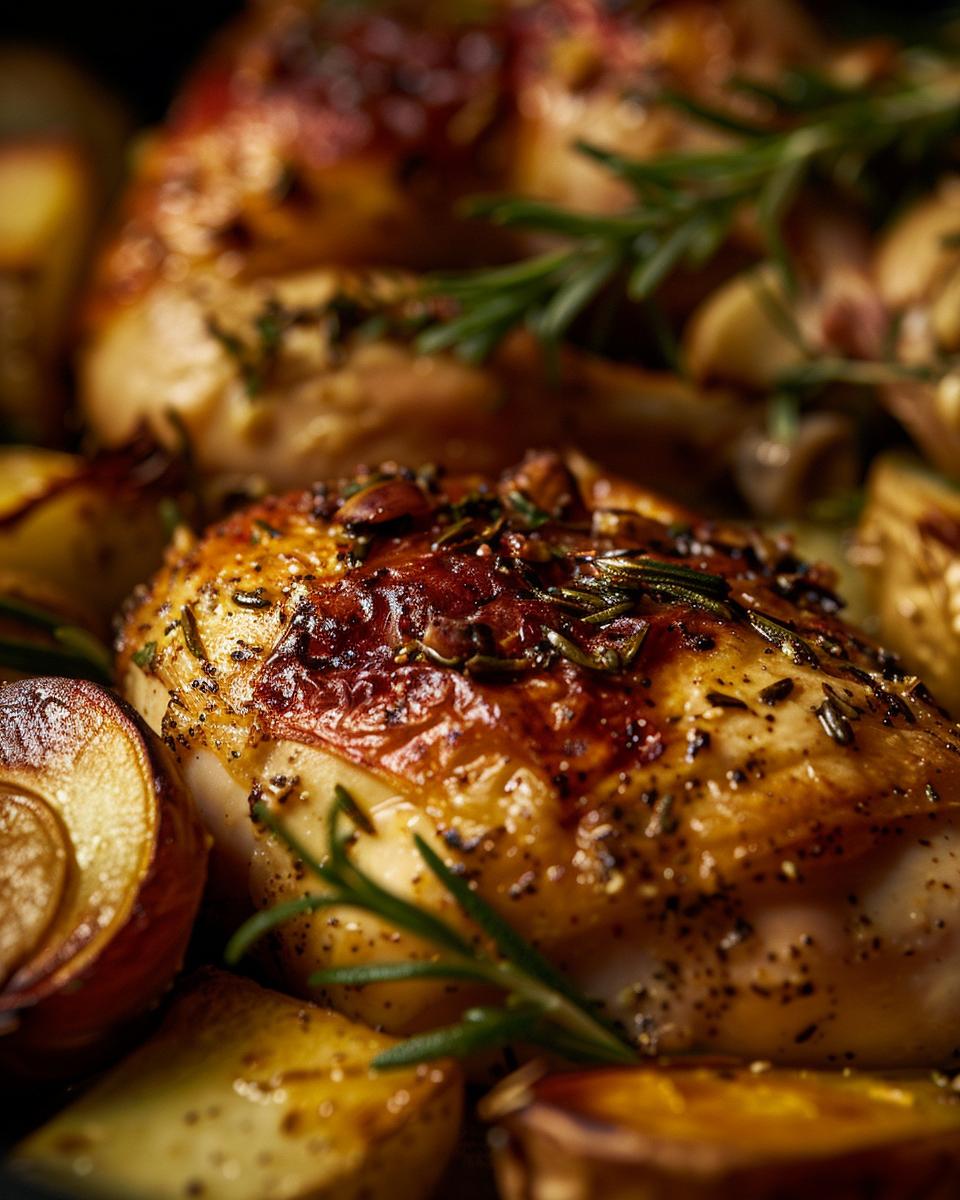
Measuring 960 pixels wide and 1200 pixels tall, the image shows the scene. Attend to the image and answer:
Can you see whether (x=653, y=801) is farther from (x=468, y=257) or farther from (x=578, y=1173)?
(x=468, y=257)

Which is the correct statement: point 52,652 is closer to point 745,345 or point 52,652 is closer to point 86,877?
point 86,877

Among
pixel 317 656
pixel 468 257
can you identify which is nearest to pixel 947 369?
pixel 468 257

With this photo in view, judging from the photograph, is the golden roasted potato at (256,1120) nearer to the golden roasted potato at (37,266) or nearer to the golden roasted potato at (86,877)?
the golden roasted potato at (86,877)

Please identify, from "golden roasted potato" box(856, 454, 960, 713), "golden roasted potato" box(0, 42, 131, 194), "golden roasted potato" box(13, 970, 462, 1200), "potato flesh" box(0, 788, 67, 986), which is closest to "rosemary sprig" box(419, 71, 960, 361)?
"golden roasted potato" box(856, 454, 960, 713)

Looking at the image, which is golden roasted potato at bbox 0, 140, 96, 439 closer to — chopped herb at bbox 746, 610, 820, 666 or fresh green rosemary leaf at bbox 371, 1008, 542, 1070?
chopped herb at bbox 746, 610, 820, 666

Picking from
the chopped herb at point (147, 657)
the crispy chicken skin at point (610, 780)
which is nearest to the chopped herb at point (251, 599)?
the crispy chicken skin at point (610, 780)

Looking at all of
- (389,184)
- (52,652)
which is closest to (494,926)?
(52,652)
